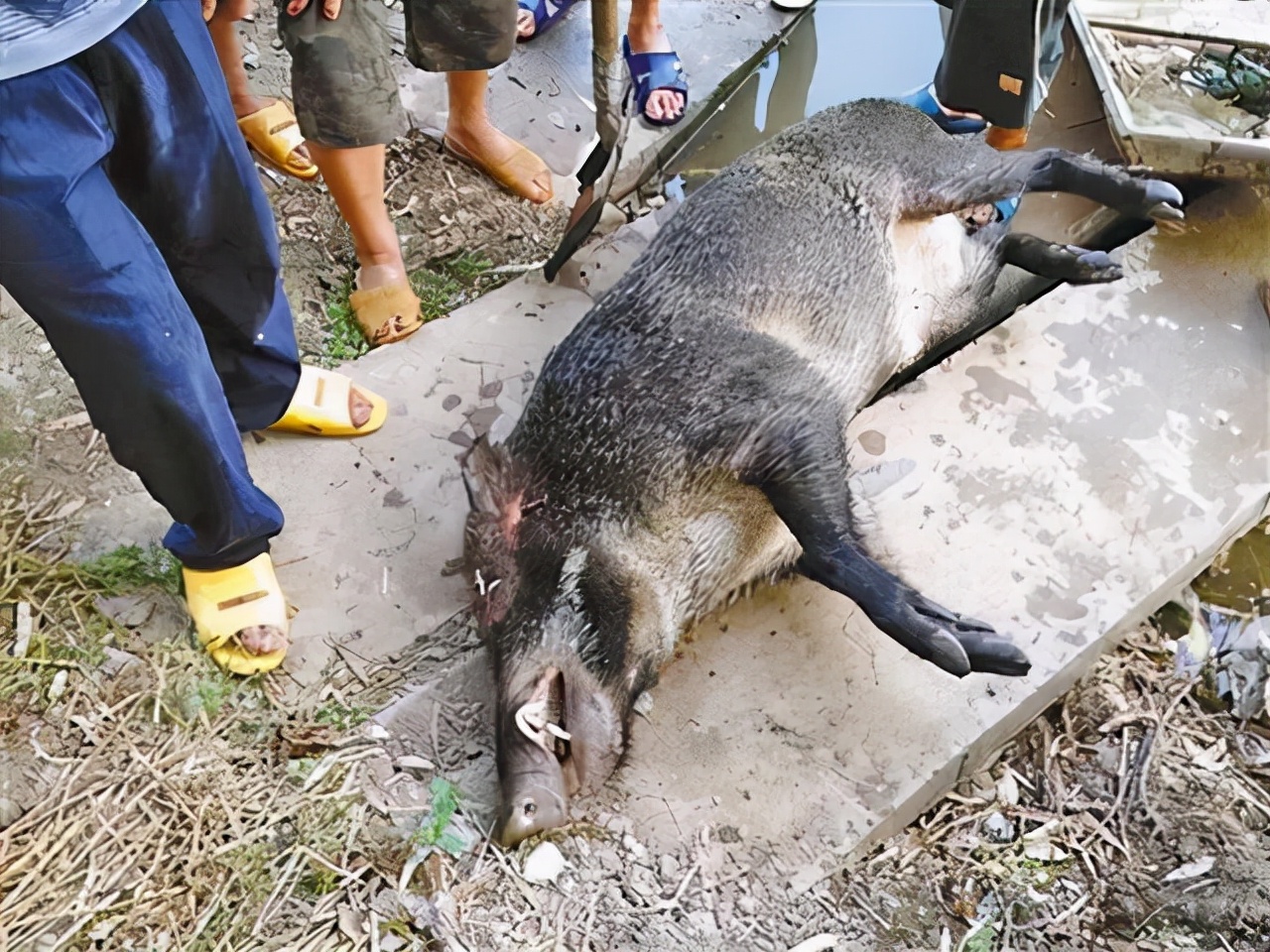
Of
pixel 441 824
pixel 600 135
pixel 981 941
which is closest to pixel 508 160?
pixel 600 135

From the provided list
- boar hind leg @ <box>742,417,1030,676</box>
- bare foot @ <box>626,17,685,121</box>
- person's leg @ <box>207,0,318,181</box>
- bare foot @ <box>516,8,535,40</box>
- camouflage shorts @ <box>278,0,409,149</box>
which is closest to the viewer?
boar hind leg @ <box>742,417,1030,676</box>

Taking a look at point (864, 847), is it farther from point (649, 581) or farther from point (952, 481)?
point (952, 481)

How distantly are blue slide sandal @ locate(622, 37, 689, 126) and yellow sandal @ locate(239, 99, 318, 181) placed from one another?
1.30 metres

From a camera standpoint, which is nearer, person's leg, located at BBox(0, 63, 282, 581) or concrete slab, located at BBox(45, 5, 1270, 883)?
person's leg, located at BBox(0, 63, 282, 581)

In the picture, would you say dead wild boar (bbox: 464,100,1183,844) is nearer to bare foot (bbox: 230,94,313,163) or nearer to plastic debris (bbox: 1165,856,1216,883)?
plastic debris (bbox: 1165,856,1216,883)

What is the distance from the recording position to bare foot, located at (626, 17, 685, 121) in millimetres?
4215

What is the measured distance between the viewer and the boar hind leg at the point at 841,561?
2.43 m

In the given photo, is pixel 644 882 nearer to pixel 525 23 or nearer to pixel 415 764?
pixel 415 764

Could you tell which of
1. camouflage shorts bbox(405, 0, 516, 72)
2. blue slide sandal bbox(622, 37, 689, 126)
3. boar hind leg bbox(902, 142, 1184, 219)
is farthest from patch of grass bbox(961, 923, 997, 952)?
blue slide sandal bbox(622, 37, 689, 126)

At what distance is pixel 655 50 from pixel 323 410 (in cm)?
218

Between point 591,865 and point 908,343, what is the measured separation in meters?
1.80

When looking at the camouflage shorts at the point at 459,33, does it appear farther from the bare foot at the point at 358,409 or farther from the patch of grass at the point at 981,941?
the patch of grass at the point at 981,941

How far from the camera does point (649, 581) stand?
2.55 metres

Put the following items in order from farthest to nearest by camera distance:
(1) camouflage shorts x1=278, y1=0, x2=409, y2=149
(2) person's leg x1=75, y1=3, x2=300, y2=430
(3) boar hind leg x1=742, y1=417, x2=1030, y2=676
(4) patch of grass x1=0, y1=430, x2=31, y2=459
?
(4) patch of grass x1=0, y1=430, x2=31, y2=459 < (1) camouflage shorts x1=278, y1=0, x2=409, y2=149 < (3) boar hind leg x1=742, y1=417, x2=1030, y2=676 < (2) person's leg x1=75, y1=3, x2=300, y2=430
